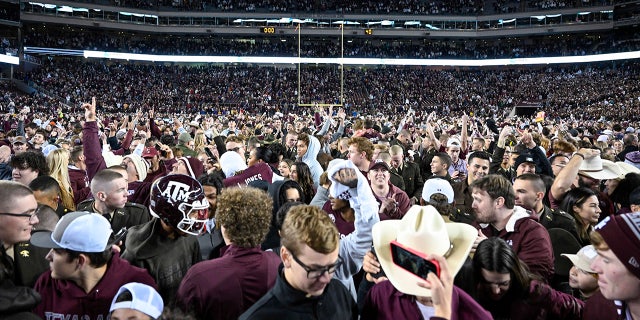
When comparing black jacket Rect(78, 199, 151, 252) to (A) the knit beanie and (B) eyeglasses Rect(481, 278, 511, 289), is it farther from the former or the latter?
(B) eyeglasses Rect(481, 278, 511, 289)

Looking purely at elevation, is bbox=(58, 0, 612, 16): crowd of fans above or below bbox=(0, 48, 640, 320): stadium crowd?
above

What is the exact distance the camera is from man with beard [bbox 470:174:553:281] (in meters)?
3.57

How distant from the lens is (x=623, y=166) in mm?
6383

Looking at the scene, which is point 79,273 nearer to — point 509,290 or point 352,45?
point 509,290

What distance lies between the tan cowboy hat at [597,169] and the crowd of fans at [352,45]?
49.8 m

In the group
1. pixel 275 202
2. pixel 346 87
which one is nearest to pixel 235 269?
pixel 275 202

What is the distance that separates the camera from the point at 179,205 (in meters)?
3.25

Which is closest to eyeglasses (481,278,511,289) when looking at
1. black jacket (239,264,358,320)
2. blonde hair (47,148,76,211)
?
black jacket (239,264,358,320)

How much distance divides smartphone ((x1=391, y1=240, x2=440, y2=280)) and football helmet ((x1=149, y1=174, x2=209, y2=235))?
5.23ft

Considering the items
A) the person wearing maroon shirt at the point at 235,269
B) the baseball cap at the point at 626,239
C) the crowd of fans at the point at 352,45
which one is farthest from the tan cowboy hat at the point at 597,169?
the crowd of fans at the point at 352,45

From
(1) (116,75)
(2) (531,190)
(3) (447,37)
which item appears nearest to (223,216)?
(2) (531,190)

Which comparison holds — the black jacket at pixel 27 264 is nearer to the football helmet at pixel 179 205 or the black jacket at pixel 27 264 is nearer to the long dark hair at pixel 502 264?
the football helmet at pixel 179 205

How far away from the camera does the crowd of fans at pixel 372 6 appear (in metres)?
54.2

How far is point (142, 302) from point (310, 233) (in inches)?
35.8
